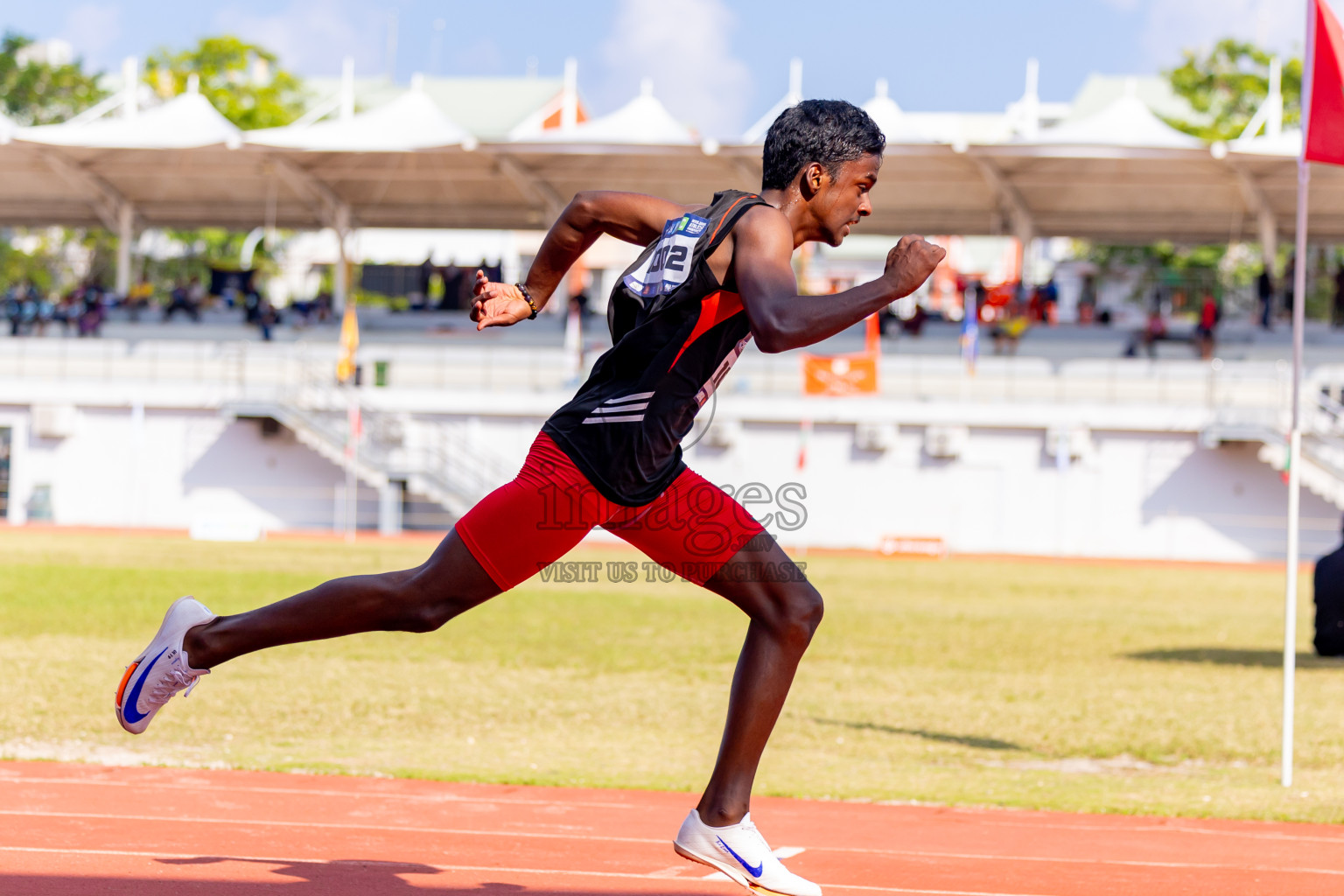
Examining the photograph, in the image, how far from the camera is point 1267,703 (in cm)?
1212

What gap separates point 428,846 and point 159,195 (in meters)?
43.7

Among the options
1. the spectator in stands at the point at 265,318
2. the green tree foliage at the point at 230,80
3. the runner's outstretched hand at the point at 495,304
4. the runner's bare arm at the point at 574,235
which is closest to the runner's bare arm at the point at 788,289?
the runner's bare arm at the point at 574,235

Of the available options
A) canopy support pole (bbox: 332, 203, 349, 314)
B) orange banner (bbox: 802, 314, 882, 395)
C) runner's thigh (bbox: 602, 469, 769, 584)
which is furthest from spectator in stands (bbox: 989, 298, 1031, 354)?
A: runner's thigh (bbox: 602, 469, 769, 584)

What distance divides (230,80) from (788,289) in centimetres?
5627

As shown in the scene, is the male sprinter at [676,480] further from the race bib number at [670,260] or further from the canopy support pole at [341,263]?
the canopy support pole at [341,263]

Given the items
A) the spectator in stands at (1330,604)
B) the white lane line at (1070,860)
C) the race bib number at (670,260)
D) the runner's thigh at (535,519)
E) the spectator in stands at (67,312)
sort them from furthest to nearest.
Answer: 1. the spectator in stands at (67,312)
2. the spectator in stands at (1330,604)
3. the white lane line at (1070,860)
4. the runner's thigh at (535,519)
5. the race bib number at (670,260)

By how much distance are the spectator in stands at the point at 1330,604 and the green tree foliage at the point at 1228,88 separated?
39.6 m

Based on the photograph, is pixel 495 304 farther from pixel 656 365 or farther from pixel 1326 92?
pixel 1326 92

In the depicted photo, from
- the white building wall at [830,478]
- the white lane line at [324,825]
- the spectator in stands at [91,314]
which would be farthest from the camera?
the spectator in stands at [91,314]

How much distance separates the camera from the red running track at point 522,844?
5395 mm

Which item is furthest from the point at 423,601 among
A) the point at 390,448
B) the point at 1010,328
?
the point at 1010,328

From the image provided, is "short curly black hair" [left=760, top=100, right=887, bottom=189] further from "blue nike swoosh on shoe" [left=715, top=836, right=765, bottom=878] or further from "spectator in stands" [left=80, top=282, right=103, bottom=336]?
"spectator in stands" [left=80, top=282, right=103, bottom=336]

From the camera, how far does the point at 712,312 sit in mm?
4336

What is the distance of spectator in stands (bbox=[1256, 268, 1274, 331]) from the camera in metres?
38.5
